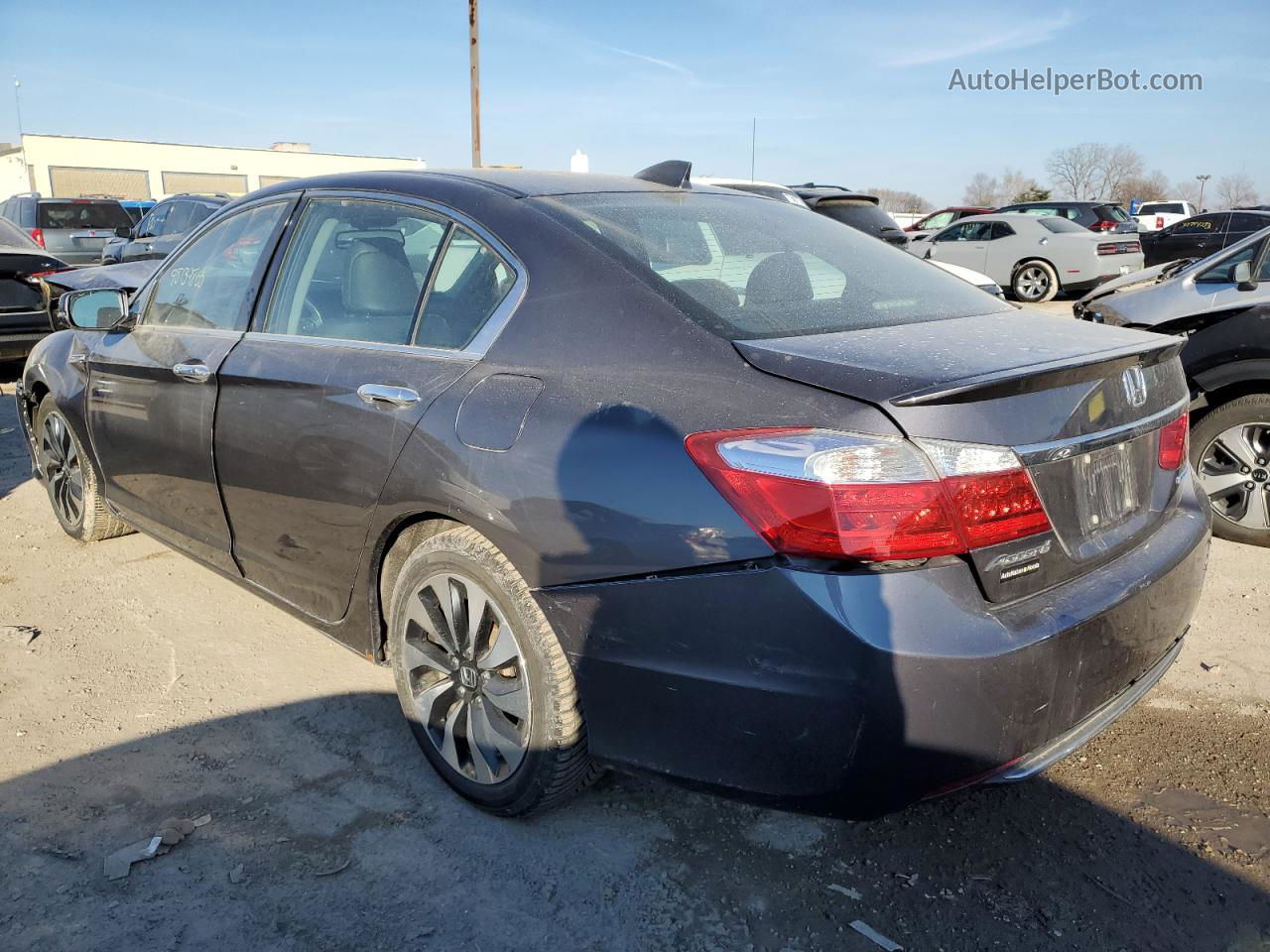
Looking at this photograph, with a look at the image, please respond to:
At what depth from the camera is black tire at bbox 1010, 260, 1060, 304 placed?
15938 millimetres

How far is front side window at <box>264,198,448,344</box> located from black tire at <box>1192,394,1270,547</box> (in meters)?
3.86

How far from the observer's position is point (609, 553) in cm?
212

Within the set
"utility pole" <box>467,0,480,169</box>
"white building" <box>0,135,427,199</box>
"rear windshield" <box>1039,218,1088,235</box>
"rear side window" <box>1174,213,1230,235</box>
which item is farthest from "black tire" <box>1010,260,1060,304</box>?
"white building" <box>0,135,427,199</box>

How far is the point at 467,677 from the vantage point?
103 inches

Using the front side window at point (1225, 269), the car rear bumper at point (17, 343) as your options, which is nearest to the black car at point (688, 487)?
the front side window at point (1225, 269)

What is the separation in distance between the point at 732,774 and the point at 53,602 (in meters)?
3.37

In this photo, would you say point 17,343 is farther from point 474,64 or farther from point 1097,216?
point 1097,216

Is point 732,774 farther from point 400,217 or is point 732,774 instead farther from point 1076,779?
point 400,217

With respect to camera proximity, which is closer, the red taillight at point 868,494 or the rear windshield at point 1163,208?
the red taillight at point 868,494

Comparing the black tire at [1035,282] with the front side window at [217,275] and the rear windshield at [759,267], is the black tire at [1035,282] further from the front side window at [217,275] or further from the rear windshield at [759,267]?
the front side window at [217,275]

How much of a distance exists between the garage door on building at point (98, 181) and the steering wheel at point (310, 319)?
184 ft

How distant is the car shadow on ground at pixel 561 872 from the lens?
2.21 metres

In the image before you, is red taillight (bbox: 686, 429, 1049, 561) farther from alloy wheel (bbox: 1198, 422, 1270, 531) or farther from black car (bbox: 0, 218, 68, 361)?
black car (bbox: 0, 218, 68, 361)

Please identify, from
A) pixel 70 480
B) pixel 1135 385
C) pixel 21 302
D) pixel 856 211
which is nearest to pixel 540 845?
pixel 1135 385
